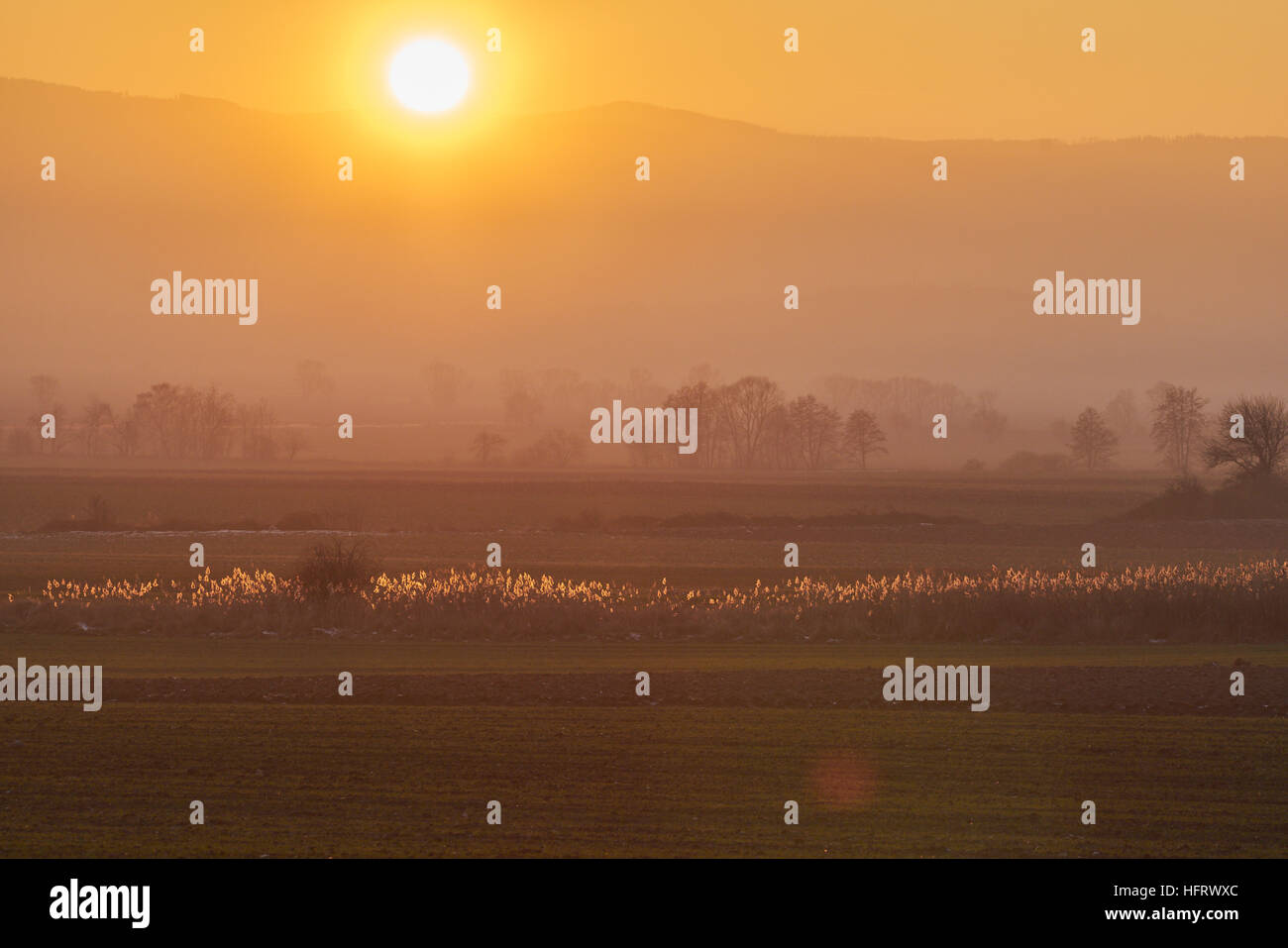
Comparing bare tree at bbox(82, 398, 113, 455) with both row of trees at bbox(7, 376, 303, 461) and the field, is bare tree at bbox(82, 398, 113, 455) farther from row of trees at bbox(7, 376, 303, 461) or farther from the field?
the field

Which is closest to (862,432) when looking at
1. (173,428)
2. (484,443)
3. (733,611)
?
(484,443)

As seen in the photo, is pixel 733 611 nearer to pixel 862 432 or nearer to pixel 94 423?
pixel 862 432

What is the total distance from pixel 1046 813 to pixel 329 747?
26.3 feet

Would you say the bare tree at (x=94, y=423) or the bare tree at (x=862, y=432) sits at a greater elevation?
the bare tree at (x=94, y=423)

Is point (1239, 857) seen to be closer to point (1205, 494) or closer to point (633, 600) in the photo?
point (633, 600)

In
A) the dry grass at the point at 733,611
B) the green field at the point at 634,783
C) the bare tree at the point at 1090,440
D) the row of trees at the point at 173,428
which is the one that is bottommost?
the green field at the point at 634,783

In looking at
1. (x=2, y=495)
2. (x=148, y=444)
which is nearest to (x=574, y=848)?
(x=2, y=495)

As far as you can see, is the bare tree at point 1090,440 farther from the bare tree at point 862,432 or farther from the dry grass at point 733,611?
the dry grass at point 733,611

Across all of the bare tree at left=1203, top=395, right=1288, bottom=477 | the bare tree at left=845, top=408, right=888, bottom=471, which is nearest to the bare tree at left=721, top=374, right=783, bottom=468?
the bare tree at left=845, top=408, right=888, bottom=471

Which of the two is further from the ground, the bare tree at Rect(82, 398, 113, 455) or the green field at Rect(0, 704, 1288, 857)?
the bare tree at Rect(82, 398, 113, 455)

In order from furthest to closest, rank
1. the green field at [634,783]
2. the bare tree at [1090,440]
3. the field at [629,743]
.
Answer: the bare tree at [1090,440]
the field at [629,743]
the green field at [634,783]

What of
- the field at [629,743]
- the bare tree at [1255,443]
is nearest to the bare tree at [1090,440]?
the bare tree at [1255,443]

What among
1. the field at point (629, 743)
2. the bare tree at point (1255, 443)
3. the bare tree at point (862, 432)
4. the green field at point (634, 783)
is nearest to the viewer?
the green field at point (634, 783)

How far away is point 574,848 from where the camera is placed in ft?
37.1
